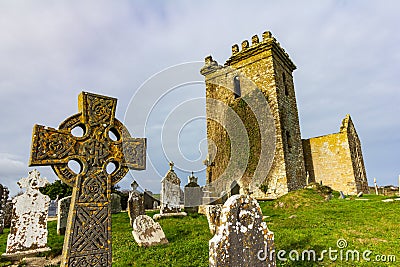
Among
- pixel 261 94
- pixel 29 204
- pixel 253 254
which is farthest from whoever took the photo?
pixel 261 94

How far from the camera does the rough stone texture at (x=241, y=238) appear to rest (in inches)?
129

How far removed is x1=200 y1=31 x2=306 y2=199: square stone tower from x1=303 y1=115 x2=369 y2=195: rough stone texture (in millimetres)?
1644

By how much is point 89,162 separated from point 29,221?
5.26 m

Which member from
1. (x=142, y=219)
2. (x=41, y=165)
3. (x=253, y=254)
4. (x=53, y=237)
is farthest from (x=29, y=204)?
(x=253, y=254)

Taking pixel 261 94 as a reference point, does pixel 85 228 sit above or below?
below

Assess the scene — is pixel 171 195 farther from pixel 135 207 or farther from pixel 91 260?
pixel 91 260

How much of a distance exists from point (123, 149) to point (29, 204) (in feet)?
17.5

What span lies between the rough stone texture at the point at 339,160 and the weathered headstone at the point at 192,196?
1084cm

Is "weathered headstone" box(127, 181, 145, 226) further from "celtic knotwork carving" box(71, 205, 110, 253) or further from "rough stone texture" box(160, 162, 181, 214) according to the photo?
"celtic knotwork carving" box(71, 205, 110, 253)

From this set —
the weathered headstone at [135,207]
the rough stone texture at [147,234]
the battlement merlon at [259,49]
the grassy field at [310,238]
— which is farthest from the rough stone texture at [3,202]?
the battlement merlon at [259,49]

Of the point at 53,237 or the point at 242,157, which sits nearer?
the point at 53,237

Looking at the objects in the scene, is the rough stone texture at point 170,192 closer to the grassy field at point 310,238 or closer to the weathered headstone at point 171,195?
the weathered headstone at point 171,195

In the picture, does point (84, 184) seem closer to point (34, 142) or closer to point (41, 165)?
point (41, 165)

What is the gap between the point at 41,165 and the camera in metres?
3.25
